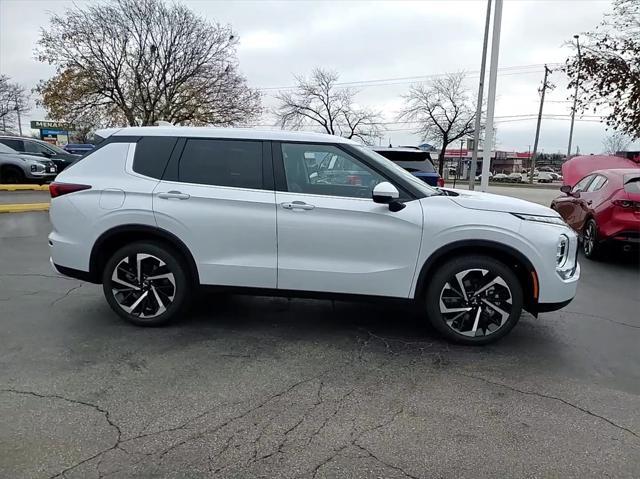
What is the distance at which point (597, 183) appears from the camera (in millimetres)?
8109

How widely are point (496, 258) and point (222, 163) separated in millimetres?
2517

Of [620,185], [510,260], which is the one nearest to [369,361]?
[510,260]

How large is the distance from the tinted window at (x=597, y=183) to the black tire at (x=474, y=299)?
511 cm

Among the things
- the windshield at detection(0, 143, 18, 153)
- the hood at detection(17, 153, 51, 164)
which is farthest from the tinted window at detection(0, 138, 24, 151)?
the hood at detection(17, 153, 51, 164)

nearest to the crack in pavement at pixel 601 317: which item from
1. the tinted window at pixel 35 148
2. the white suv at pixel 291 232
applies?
the white suv at pixel 291 232

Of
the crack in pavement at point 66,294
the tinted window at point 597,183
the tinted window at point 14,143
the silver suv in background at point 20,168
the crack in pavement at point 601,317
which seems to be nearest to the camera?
the crack in pavement at point 601,317

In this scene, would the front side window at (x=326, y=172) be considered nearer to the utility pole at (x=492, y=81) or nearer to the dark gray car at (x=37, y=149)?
the utility pole at (x=492, y=81)

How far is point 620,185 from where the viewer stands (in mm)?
7254

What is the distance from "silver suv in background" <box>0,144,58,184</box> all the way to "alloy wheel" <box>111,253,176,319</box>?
14521 mm

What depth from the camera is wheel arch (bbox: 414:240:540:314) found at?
3.86 metres

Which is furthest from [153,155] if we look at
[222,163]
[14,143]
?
[14,143]

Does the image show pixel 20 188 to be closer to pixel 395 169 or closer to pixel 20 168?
pixel 20 168

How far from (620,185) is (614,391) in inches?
198

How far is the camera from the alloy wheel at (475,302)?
3.92 meters
